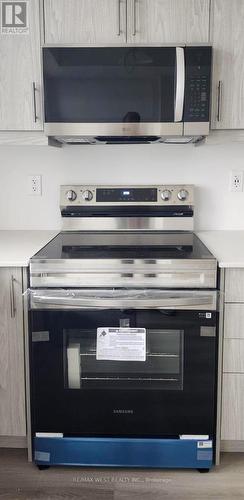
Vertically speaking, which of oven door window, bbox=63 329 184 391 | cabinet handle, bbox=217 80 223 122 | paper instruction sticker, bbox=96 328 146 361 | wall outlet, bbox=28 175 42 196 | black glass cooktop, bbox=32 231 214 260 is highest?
cabinet handle, bbox=217 80 223 122

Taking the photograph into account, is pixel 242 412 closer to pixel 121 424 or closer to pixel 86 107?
pixel 121 424

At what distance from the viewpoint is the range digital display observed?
2.28m

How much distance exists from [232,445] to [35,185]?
1.46m

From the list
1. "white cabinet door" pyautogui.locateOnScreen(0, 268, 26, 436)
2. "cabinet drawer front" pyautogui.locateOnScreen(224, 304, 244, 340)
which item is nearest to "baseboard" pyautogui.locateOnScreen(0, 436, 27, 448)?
"white cabinet door" pyautogui.locateOnScreen(0, 268, 26, 436)

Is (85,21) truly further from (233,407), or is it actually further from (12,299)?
(233,407)

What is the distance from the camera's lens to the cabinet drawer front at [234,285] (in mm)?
1770

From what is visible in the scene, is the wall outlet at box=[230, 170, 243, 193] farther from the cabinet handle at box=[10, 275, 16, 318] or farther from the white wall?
the cabinet handle at box=[10, 275, 16, 318]

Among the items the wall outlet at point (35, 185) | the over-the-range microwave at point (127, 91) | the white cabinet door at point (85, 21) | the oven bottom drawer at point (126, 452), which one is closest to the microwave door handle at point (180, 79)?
the over-the-range microwave at point (127, 91)

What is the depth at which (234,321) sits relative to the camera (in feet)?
5.93

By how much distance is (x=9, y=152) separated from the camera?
2350 millimetres

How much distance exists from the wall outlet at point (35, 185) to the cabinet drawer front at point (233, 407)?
1.23 meters

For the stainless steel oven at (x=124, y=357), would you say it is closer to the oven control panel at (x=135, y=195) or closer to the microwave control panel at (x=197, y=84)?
the oven control panel at (x=135, y=195)

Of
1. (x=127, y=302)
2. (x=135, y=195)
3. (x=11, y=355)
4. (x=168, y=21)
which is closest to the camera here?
(x=127, y=302)

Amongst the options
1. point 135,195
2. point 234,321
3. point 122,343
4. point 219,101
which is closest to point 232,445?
point 234,321
